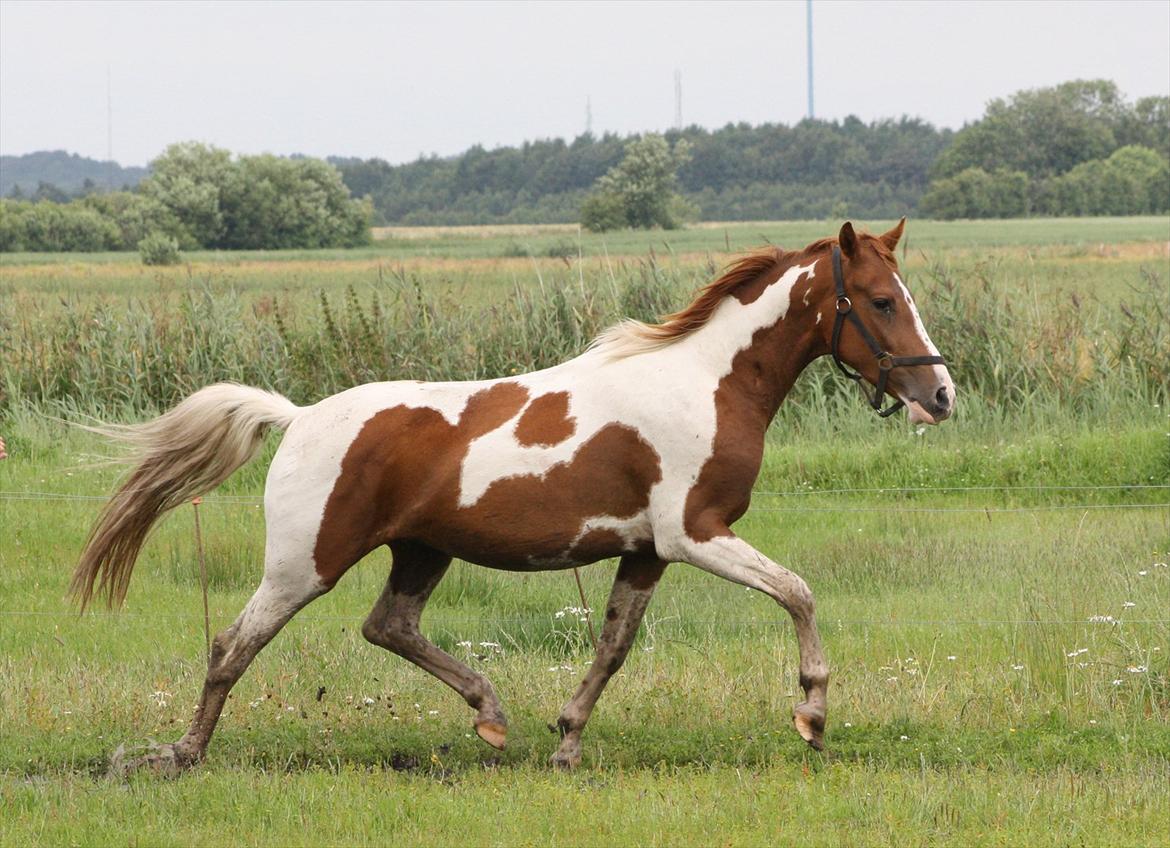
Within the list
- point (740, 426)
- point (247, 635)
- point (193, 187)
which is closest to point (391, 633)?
point (247, 635)

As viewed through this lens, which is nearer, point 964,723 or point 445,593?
point 964,723

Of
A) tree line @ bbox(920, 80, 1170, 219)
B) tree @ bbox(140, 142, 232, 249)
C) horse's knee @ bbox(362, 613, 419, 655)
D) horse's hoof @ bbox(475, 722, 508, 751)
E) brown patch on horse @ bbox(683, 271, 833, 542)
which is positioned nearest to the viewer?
brown patch on horse @ bbox(683, 271, 833, 542)

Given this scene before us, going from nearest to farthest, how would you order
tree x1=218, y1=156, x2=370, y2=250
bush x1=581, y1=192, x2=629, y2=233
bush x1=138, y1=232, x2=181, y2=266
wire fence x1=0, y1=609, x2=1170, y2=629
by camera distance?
wire fence x1=0, y1=609, x2=1170, y2=629 → bush x1=138, y1=232, x2=181, y2=266 → tree x1=218, y1=156, x2=370, y2=250 → bush x1=581, y1=192, x2=629, y2=233

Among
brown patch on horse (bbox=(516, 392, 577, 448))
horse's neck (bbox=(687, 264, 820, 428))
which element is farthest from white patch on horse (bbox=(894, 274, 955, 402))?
brown patch on horse (bbox=(516, 392, 577, 448))

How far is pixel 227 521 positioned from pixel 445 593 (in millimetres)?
2612

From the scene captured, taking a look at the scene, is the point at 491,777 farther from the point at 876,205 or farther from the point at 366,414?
the point at 876,205

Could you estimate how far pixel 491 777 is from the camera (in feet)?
19.4

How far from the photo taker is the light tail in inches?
253

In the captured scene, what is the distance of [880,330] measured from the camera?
5.90 meters

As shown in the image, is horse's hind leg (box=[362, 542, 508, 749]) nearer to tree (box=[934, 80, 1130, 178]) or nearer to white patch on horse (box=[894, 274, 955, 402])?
white patch on horse (box=[894, 274, 955, 402])

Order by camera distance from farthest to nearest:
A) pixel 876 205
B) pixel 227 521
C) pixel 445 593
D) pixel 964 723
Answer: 1. pixel 876 205
2. pixel 227 521
3. pixel 445 593
4. pixel 964 723

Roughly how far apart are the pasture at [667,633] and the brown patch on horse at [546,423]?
136cm

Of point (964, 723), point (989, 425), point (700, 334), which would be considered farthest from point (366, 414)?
point (989, 425)

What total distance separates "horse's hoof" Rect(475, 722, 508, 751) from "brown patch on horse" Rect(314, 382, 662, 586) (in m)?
0.68
